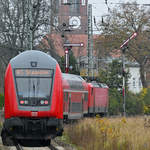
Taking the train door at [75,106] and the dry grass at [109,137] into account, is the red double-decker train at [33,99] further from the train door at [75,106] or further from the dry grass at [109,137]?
the train door at [75,106]

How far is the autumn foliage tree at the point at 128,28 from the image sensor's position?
50.8 metres

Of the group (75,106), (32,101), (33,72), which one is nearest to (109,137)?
(32,101)

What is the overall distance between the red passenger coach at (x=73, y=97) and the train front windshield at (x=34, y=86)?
8597 mm

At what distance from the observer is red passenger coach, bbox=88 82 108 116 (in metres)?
33.4

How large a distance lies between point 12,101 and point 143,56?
37564 mm

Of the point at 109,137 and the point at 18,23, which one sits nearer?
the point at 109,137

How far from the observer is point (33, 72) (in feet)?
52.5

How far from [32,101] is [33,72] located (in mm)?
1000

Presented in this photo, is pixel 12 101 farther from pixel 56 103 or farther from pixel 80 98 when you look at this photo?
pixel 80 98

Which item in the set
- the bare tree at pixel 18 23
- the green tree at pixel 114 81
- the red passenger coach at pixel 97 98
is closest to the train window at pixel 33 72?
the red passenger coach at pixel 97 98

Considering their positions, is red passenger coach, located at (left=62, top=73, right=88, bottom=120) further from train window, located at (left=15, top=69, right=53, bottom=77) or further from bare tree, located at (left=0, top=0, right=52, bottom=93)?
bare tree, located at (left=0, top=0, right=52, bottom=93)

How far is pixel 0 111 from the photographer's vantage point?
3312 centimetres

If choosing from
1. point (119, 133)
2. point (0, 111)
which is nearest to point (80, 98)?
point (0, 111)

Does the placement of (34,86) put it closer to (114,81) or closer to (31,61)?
(31,61)
